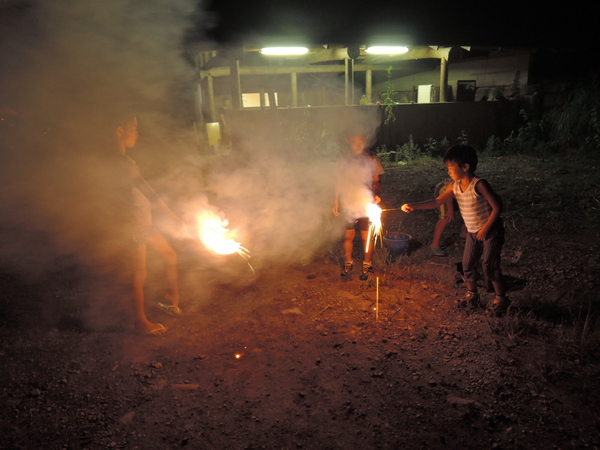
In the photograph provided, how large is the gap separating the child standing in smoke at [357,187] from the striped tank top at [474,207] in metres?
1.19

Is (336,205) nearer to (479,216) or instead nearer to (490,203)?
(479,216)

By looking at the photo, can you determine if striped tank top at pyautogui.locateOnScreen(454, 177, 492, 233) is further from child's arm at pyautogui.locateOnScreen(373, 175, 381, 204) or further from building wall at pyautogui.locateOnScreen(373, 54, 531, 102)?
building wall at pyautogui.locateOnScreen(373, 54, 531, 102)

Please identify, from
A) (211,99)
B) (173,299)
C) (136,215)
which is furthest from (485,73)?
(136,215)

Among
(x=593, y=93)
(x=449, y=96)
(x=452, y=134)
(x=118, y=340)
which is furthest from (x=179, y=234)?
(x=449, y=96)

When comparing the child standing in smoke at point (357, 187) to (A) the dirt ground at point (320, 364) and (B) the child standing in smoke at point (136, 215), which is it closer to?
(A) the dirt ground at point (320, 364)

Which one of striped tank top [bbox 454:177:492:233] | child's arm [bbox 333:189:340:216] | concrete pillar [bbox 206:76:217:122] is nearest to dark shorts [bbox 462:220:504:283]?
striped tank top [bbox 454:177:492:233]

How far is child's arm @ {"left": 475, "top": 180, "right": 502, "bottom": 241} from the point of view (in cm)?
346

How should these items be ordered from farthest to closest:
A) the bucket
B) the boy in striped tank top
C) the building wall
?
the building wall → the bucket → the boy in striped tank top

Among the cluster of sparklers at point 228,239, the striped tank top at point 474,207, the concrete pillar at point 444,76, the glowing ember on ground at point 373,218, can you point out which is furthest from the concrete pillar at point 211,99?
the striped tank top at point 474,207

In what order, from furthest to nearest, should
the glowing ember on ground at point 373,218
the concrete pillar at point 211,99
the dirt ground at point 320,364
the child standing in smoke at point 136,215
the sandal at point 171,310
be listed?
the concrete pillar at point 211,99 < the glowing ember on ground at point 373,218 < the sandal at point 171,310 < the child standing in smoke at point 136,215 < the dirt ground at point 320,364

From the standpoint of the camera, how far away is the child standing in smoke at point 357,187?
15.3ft

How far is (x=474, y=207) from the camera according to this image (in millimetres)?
3650

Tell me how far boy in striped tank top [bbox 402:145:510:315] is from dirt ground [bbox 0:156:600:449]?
0.43m

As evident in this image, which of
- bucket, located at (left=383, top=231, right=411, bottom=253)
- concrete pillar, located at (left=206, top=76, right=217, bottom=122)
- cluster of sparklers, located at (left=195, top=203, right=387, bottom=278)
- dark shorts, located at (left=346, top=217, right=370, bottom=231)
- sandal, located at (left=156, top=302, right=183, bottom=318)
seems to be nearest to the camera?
sandal, located at (left=156, top=302, right=183, bottom=318)
